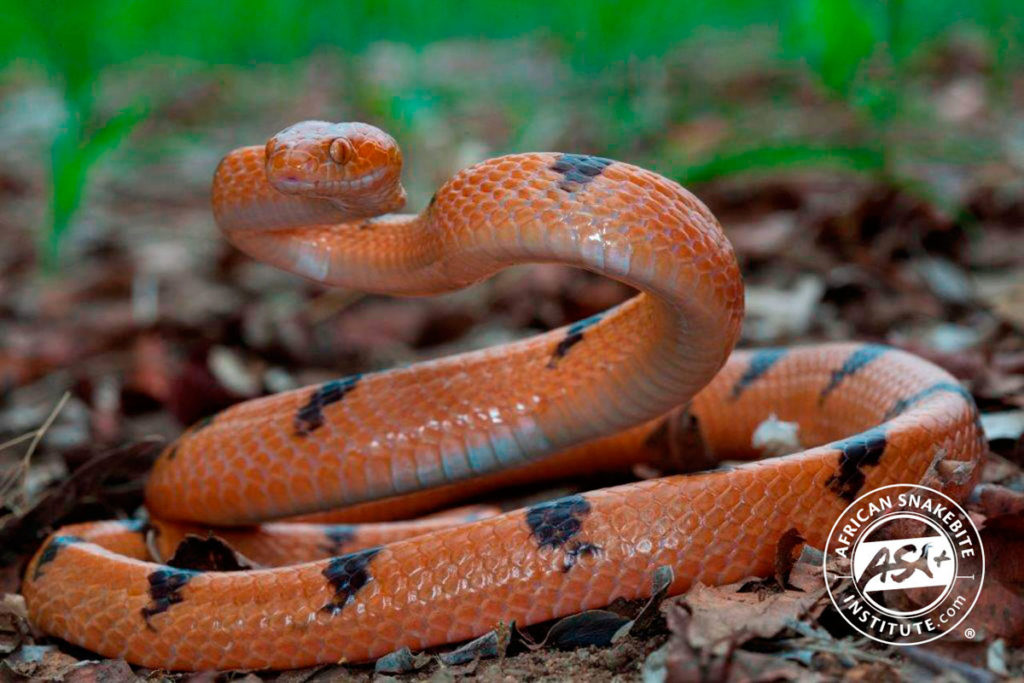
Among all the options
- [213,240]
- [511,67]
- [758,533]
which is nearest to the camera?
[758,533]

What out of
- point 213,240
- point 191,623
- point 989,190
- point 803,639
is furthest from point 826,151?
point 213,240

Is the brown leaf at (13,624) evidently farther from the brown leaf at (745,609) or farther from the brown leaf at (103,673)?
the brown leaf at (745,609)

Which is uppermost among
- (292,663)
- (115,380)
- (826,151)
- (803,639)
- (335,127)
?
(335,127)

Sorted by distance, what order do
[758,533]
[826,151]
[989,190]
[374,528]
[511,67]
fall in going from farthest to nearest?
[511,67] < [989,190] < [826,151] < [374,528] < [758,533]

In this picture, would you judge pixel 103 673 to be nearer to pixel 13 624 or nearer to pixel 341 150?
pixel 13 624

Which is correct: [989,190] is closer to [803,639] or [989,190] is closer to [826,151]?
[826,151]

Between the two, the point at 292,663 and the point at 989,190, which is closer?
the point at 292,663

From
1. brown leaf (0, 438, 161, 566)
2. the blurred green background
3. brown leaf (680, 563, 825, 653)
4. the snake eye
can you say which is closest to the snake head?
the snake eye
